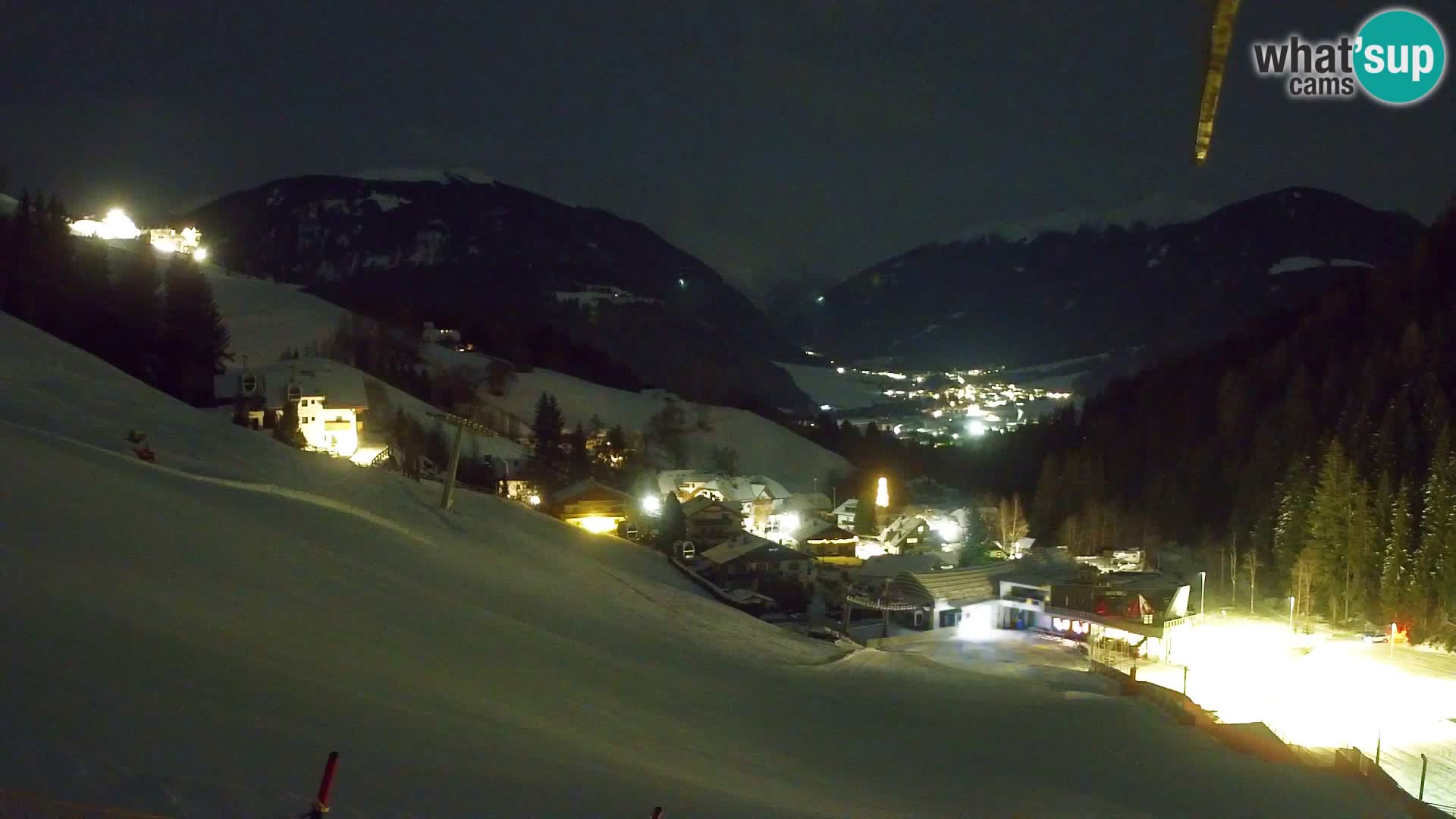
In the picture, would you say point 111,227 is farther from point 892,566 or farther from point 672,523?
point 892,566

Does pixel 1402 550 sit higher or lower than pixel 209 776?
higher

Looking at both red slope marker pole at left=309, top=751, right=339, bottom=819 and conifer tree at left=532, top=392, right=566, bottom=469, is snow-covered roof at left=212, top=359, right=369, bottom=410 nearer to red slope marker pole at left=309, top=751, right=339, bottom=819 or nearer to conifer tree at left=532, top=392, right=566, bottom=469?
conifer tree at left=532, top=392, right=566, bottom=469

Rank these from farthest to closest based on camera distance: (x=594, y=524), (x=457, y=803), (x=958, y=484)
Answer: (x=958, y=484) → (x=594, y=524) → (x=457, y=803)

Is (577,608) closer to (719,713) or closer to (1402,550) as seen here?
(719,713)

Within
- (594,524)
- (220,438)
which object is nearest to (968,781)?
(220,438)

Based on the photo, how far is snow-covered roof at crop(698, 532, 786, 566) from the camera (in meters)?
34.4

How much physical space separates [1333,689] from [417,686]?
22.5 m

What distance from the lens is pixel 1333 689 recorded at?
21297mm

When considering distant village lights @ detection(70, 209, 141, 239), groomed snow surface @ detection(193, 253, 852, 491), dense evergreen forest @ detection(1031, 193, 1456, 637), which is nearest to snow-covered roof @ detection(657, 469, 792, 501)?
groomed snow surface @ detection(193, 253, 852, 491)

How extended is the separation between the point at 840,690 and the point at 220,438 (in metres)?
13.7

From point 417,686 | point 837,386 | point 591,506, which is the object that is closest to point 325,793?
point 417,686

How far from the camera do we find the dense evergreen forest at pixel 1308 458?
29109mm

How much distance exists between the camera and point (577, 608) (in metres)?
14.4

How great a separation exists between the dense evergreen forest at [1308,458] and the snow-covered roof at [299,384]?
3639cm
